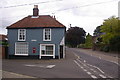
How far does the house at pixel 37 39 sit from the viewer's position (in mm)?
28906

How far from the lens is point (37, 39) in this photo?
29.5 metres

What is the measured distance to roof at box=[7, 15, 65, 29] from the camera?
29.7 metres

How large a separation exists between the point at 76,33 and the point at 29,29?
4781 cm

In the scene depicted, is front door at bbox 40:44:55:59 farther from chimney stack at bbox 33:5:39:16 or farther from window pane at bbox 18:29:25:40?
chimney stack at bbox 33:5:39:16

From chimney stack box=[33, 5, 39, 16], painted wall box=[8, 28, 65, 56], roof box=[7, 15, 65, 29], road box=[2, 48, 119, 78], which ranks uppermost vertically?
chimney stack box=[33, 5, 39, 16]

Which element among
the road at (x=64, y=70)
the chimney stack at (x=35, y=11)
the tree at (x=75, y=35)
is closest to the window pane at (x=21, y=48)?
the chimney stack at (x=35, y=11)

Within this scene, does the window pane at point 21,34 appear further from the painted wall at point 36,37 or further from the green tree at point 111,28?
the green tree at point 111,28

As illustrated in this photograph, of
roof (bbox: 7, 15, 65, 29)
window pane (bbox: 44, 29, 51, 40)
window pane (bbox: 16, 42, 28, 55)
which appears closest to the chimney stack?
roof (bbox: 7, 15, 65, 29)

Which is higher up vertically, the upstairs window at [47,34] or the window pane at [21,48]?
the upstairs window at [47,34]

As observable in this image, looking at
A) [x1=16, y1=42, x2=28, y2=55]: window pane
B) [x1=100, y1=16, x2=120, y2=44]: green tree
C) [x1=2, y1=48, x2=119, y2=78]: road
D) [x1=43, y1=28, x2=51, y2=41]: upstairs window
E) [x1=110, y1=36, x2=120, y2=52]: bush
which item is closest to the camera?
[x1=2, y1=48, x2=119, y2=78]: road

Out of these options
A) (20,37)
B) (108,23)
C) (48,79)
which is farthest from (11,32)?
(108,23)

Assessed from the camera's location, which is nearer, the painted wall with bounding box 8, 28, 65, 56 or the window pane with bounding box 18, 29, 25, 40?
the painted wall with bounding box 8, 28, 65, 56

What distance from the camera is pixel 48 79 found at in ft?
34.9

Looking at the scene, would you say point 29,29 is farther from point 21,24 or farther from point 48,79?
point 48,79
